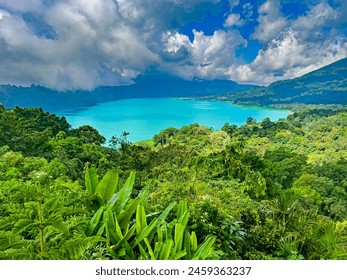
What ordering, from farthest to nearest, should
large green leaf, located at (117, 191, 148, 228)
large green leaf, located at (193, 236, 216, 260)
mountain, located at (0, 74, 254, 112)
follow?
mountain, located at (0, 74, 254, 112), large green leaf, located at (117, 191, 148, 228), large green leaf, located at (193, 236, 216, 260)

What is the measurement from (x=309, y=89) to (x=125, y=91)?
15.5 meters

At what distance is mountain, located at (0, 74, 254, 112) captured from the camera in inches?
142

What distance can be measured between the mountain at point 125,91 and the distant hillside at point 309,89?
6.85 meters

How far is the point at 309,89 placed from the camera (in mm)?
17453

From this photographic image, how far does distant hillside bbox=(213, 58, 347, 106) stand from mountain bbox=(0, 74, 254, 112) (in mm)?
6854

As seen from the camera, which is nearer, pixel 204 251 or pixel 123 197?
pixel 204 251

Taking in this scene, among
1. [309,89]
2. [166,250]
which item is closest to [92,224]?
[166,250]

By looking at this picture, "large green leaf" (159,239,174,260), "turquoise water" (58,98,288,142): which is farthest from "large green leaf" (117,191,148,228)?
"turquoise water" (58,98,288,142)

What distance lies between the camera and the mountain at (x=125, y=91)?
361 centimetres

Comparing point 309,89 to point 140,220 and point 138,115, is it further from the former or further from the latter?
point 140,220

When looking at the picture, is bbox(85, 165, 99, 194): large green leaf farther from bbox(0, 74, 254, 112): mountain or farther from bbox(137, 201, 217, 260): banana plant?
bbox(0, 74, 254, 112): mountain

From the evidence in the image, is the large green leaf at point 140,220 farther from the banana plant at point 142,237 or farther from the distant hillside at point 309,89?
the distant hillside at point 309,89
